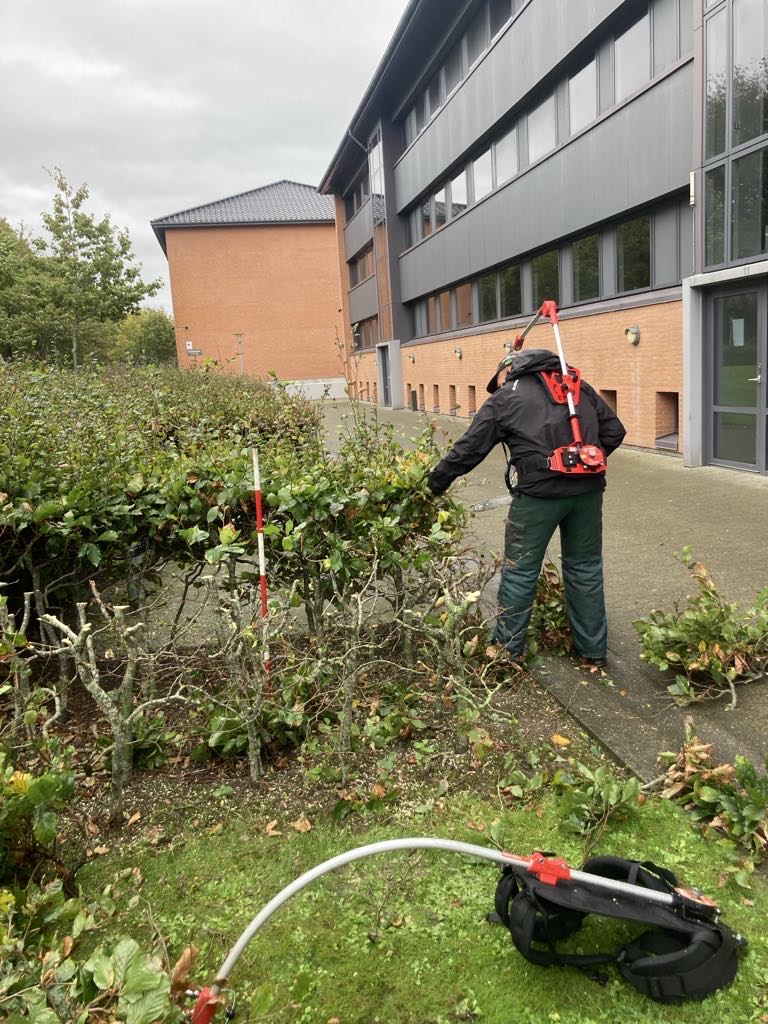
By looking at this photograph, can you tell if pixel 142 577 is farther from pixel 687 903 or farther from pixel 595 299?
pixel 595 299

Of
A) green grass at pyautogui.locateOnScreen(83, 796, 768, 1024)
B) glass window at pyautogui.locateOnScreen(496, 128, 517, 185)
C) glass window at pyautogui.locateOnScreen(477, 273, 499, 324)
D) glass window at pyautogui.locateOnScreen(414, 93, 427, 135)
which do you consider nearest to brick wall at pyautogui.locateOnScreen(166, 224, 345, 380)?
glass window at pyautogui.locateOnScreen(414, 93, 427, 135)

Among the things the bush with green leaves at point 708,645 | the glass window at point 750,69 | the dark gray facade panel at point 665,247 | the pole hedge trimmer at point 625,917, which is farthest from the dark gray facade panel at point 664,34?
the pole hedge trimmer at point 625,917

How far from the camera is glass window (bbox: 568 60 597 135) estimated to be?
45.9 feet

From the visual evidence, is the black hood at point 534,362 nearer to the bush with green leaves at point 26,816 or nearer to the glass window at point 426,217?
the bush with green leaves at point 26,816

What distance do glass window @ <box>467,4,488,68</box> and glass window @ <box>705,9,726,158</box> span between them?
31.1ft

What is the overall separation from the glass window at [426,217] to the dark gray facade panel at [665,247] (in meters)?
13.1

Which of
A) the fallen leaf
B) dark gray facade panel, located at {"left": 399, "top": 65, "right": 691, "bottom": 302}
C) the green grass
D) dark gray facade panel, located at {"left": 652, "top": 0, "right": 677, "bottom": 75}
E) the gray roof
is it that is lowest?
the green grass

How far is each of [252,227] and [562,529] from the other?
4635 cm

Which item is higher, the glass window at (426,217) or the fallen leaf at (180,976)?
the glass window at (426,217)

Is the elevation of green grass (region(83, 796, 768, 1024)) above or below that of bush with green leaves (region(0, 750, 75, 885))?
below

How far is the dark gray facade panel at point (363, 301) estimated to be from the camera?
104ft

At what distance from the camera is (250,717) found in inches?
118

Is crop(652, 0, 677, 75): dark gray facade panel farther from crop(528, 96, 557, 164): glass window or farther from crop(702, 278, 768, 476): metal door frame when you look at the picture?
crop(702, 278, 768, 476): metal door frame

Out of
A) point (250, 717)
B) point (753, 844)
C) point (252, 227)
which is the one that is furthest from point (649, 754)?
point (252, 227)
